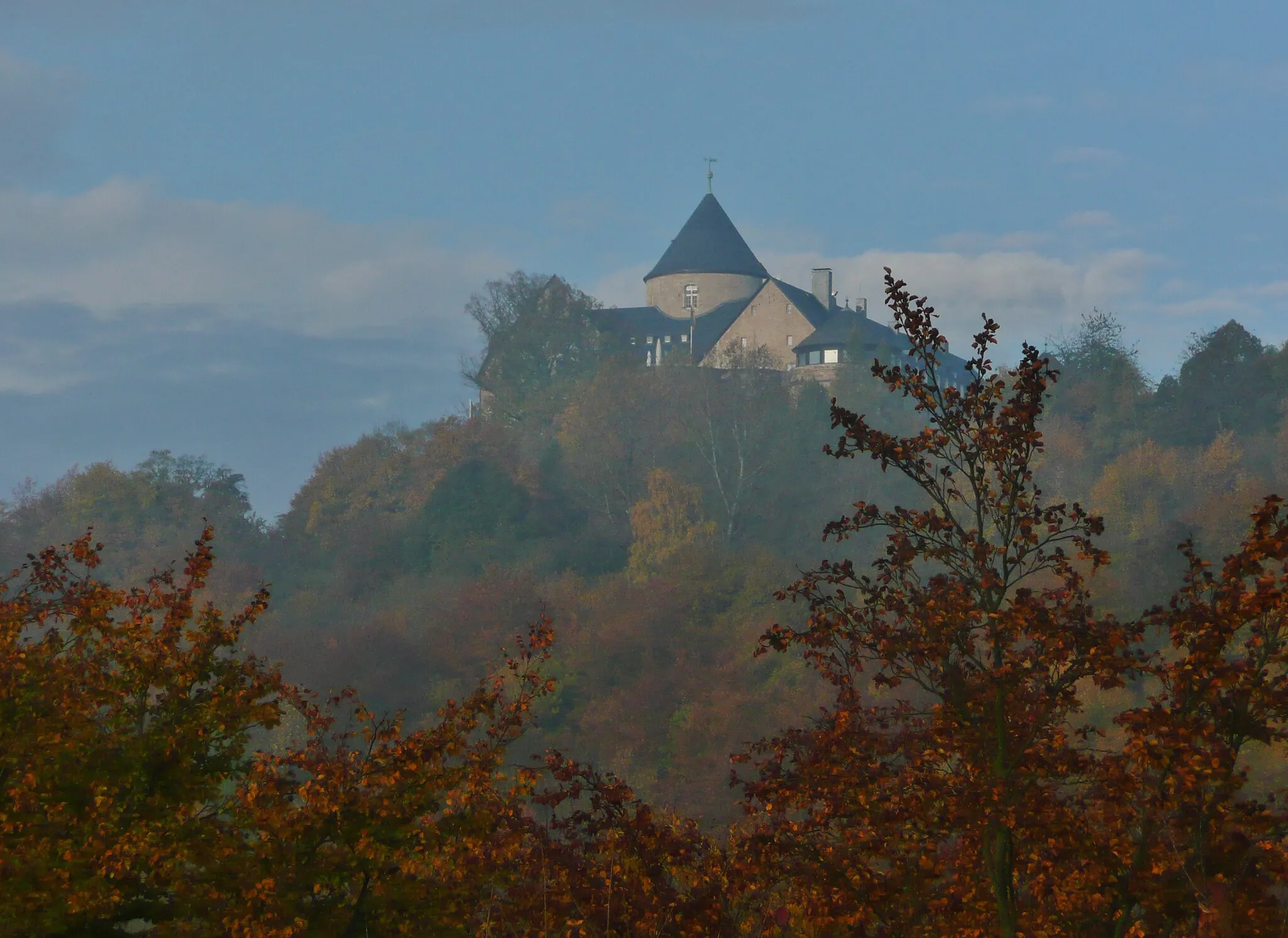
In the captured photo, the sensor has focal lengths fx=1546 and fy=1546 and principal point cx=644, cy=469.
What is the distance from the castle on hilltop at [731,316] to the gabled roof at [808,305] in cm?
8

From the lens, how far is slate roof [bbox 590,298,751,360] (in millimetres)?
82375

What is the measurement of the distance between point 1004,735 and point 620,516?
63.1 m

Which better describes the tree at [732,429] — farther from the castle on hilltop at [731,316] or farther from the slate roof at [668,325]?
the slate roof at [668,325]

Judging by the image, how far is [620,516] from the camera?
238ft

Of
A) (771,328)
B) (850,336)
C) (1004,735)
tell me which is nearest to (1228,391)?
(850,336)

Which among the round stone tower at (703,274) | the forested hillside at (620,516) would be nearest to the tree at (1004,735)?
the forested hillside at (620,516)

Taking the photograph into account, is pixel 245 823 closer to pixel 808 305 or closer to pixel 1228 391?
pixel 1228 391

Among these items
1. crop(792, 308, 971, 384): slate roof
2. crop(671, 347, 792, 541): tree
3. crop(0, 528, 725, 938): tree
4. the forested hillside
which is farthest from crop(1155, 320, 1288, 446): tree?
crop(0, 528, 725, 938): tree

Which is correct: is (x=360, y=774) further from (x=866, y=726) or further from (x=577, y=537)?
(x=577, y=537)

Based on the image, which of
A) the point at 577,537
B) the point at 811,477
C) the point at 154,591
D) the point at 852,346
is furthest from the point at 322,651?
the point at 154,591

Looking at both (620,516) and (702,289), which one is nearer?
(620,516)

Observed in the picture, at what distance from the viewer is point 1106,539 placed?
61.1 m

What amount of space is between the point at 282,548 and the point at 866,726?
71.5 metres

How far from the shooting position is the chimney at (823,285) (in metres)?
89.7
